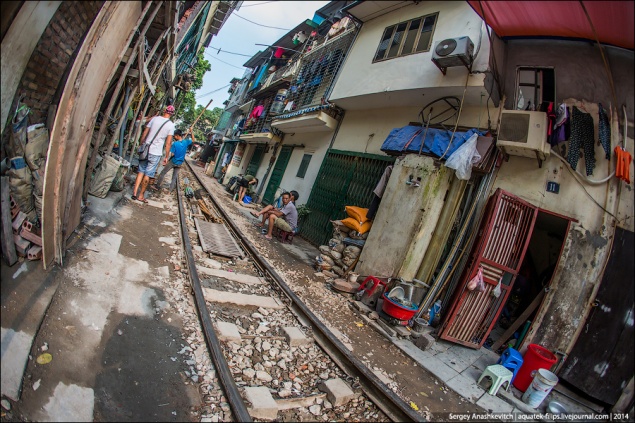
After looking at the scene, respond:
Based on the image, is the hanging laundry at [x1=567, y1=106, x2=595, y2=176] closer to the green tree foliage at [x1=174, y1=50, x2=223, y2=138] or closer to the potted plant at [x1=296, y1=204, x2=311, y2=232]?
the potted plant at [x1=296, y1=204, x2=311, y2=232]

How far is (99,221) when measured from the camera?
4.73 m

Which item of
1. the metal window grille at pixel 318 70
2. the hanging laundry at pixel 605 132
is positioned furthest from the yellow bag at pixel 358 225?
the metal window grille at pixel 318 70

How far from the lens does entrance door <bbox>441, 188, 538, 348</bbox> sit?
4984 mm

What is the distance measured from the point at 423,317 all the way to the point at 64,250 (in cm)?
535

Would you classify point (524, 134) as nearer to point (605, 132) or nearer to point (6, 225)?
point (605, 132)

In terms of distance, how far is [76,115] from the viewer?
310cm

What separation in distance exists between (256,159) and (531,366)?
15725 mm

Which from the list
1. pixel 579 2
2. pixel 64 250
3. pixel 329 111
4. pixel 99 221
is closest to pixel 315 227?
pixel 329 111

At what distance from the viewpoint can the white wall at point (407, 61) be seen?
237 inches

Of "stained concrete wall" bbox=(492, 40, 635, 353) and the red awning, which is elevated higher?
the red awning

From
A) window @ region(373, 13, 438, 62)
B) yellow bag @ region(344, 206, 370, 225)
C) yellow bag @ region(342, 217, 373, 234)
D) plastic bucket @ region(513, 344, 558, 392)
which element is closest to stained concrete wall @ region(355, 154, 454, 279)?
yellow bag @ region(342, 217, 373, 234)

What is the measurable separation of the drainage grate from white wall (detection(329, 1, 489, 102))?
5203 mm

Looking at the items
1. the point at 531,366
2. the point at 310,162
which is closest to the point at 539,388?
the point at 531,366

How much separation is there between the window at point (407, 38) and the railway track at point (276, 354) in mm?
6333
